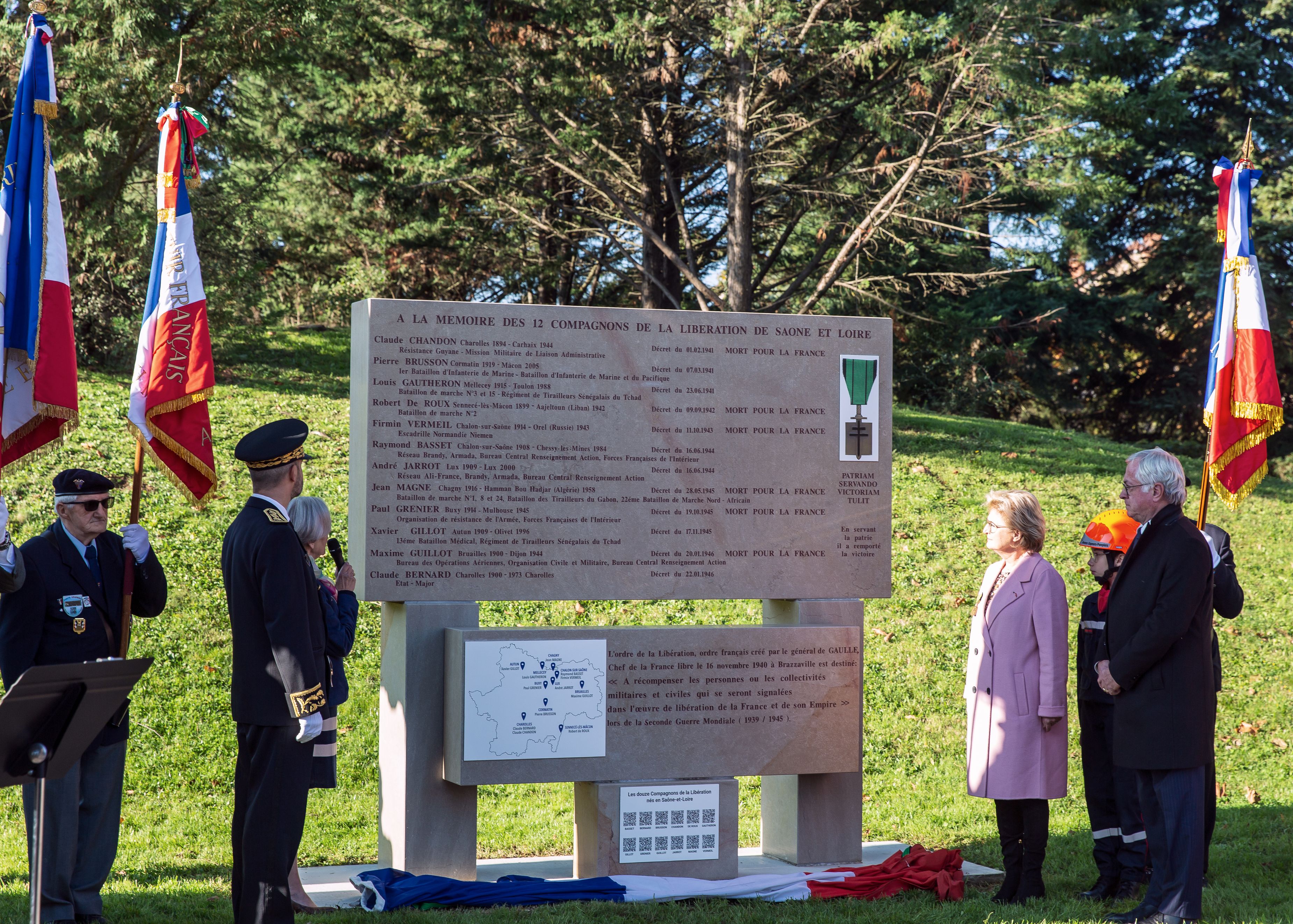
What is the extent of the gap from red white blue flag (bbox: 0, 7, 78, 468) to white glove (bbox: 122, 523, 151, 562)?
0.54 meters

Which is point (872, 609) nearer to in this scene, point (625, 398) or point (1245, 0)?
point (625, 398)

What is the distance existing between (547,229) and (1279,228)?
515 inches

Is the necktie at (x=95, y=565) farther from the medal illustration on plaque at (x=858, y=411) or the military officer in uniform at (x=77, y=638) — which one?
the medal illustration on plaque at (x=858, y=411)

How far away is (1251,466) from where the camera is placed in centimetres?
672

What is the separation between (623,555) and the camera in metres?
6.20

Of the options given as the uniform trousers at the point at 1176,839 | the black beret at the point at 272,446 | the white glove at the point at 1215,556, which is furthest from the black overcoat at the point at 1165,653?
the black beret at the point at 272,446

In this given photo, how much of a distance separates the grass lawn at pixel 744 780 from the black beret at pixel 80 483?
6.10 ft

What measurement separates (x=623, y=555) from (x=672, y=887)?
166 cm

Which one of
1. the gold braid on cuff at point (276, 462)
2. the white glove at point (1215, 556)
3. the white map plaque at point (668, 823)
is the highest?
the gold braid on cuff at point (276, 462)

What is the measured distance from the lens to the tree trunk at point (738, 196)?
13992mm

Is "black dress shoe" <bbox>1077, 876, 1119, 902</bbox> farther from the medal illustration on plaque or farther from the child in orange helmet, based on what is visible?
the medal illustration on plaque

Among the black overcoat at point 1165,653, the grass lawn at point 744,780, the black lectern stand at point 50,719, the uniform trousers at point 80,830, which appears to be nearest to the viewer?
the black lectern stand at point 50,719

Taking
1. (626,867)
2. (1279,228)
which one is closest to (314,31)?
(626,867)

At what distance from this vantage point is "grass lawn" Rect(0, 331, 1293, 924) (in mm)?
5777
